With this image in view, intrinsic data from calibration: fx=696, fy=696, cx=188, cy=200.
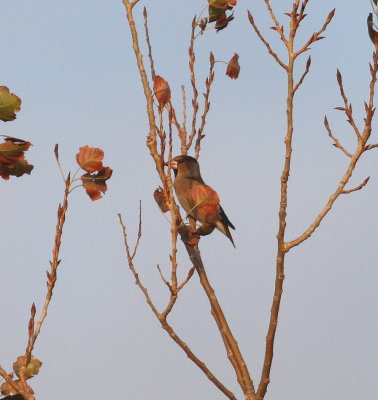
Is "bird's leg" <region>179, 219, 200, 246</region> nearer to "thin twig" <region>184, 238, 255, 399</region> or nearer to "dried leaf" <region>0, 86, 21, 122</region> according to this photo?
"thin twig" <region>184, 238, 255, 399</region>

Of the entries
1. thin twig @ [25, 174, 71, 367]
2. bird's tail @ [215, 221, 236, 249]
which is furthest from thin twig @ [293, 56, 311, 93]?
bird's tail @ [215, 221, 236, 249]

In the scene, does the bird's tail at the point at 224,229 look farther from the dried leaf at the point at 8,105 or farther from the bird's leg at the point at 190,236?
the dried leaf at the point at 8,105

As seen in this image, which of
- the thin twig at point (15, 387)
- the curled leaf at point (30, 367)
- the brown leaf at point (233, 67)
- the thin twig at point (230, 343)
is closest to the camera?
the thin twig at point (15, 387)

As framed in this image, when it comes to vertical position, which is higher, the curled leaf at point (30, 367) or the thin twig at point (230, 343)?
the thin twig at point (230, 343)

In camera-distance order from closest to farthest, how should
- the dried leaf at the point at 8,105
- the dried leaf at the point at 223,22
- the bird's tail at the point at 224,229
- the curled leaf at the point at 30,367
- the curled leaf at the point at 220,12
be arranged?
the dried leaf at the point at 8,105 < the curled leaf at the point at 30,367 < the curled leaf at the point at 220,12 < the dried leaf at the point at 223,22 < the bird's tail at the point at 224,229

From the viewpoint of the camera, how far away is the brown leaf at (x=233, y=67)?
6312mm

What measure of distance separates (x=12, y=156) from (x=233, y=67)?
3.16 m

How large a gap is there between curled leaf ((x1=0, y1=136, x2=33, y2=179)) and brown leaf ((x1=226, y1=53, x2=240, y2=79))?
302cm

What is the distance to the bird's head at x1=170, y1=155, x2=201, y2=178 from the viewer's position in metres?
6.97

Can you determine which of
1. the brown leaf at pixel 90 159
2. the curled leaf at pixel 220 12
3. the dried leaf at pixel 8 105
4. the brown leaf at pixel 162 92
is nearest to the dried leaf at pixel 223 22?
the curled leaf at pixel 220 12

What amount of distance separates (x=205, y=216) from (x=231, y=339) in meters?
0.94

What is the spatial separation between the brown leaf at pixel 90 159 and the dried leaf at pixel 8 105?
0.49 meters

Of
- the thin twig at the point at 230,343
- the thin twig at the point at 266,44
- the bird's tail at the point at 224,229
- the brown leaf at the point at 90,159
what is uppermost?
the bird's tail at the point at 224,229

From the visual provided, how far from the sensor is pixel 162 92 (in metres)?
4.55
